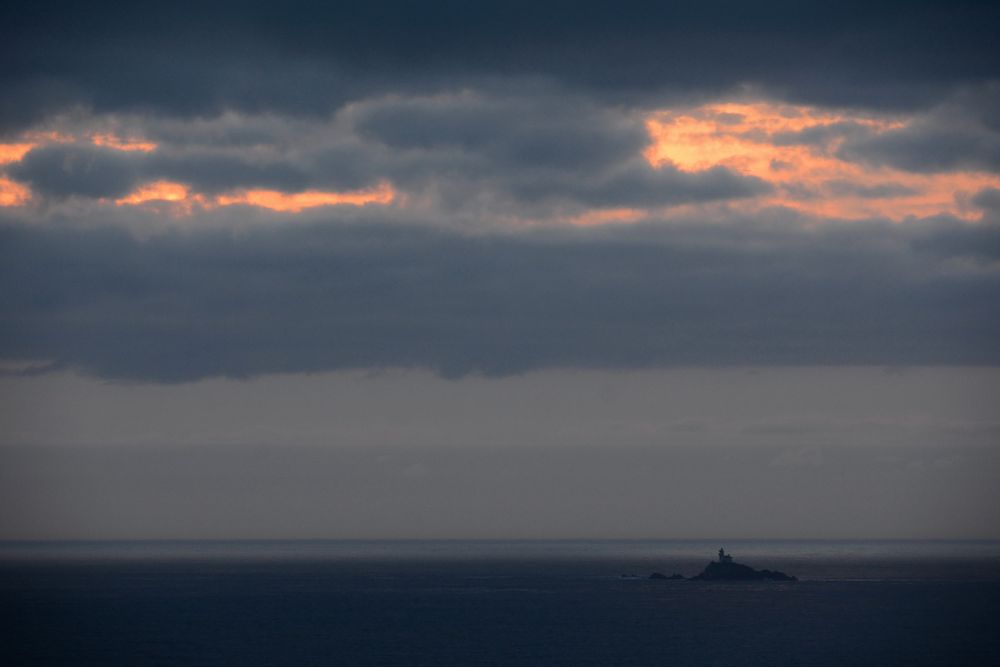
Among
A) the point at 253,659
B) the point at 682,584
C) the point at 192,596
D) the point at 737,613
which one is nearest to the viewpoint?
the point at 253,659

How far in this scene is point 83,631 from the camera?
117 m

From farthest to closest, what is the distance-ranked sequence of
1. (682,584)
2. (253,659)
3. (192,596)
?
(682,584) < (192,596) < (253,659)

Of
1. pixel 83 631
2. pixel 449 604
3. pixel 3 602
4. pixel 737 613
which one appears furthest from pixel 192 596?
pixel 737 613

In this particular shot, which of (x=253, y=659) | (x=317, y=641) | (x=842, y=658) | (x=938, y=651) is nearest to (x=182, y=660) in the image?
(x=253, y=659)

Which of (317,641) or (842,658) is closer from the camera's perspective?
(842,658)

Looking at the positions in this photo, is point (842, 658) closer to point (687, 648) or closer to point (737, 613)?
point (687, 648)

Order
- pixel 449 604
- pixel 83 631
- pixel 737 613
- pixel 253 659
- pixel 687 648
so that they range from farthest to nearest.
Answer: pixel 449 604 < pixel 737 613 < pixel 83 631 < pixel 687 648 < pixel 253 659

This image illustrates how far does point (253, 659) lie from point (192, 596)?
252 ft

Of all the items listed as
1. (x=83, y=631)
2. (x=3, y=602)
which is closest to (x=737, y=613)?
(x=83, y=631)

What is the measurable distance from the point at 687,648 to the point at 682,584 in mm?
97200

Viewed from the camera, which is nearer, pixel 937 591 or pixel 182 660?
pixel 182 660

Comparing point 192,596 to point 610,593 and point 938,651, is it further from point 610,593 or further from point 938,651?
point 938,651

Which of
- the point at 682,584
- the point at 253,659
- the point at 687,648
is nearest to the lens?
the point at 253,659

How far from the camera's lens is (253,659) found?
313 feet
